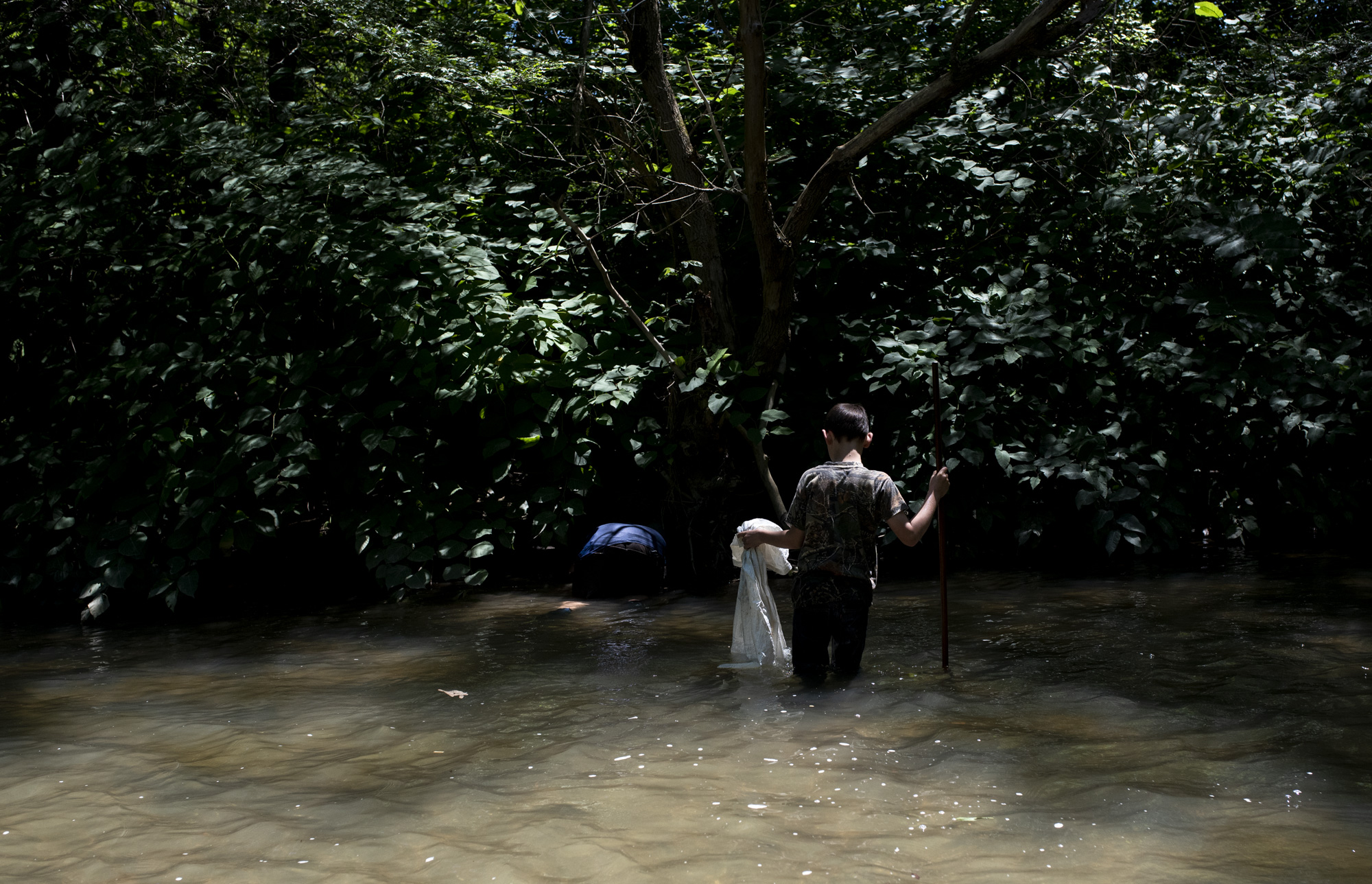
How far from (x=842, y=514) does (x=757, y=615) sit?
32.9 inches

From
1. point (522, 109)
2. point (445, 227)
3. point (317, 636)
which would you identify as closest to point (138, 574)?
point (317, 636)

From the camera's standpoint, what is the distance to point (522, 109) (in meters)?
8.76

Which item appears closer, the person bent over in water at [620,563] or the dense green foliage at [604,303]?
the dense green foliage at [604,303]

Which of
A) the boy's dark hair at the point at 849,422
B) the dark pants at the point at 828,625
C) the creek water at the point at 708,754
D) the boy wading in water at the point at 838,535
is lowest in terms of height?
the creek water at the point at 708,754

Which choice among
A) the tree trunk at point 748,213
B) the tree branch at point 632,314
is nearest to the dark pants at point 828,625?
the tree trunk at point 748,213

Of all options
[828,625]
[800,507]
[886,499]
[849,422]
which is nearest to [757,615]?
[828,625]

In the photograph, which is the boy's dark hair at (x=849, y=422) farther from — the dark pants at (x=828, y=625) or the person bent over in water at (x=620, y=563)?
the person bent over in water at (x=620, y=563)

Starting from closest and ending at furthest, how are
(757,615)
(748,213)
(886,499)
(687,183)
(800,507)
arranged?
(886,499)
(800,507)
(757,615)
(748,213)
(687,183)

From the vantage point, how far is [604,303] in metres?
8.08

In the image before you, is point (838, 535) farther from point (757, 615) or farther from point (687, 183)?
point (687, 183)

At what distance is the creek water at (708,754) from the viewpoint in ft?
10.4

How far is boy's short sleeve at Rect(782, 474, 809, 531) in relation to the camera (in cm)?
496

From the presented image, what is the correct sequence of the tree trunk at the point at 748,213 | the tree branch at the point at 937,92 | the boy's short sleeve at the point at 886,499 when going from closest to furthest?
1. the boy's short sleeve at the point at 886,499
2. the tree branch at the point at 937,92
3. the tree trunk at the point at 748,213

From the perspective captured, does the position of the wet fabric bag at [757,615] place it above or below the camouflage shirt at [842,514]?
below
